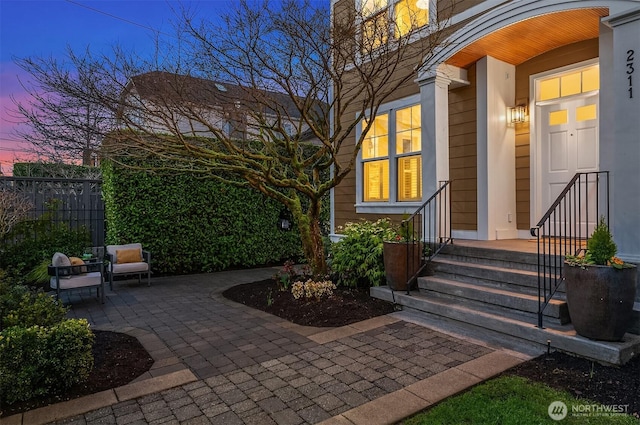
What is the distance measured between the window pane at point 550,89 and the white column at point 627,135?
161 cm

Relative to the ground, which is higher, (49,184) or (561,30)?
(561,30)

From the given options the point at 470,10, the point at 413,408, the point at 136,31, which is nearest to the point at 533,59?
the point at 470,10

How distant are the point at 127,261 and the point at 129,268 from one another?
0.24 meters

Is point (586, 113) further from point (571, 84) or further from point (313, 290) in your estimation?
point (313, 290)

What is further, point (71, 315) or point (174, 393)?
point (71, 315)

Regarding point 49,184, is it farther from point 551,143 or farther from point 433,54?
point 551,143

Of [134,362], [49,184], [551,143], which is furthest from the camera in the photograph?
[49,184]

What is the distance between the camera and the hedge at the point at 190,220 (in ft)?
25.8

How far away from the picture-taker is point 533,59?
582 centimetres

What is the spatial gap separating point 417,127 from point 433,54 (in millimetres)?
1288

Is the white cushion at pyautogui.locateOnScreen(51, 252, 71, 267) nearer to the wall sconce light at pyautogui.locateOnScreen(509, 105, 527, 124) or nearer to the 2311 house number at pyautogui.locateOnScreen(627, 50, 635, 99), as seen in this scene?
the wall sconce light at pyautogui.locateOnScreen(509, 105, 527, 124)

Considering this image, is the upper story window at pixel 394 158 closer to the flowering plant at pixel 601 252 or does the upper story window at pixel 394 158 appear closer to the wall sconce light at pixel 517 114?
the wall sconce light at pixel 517 114

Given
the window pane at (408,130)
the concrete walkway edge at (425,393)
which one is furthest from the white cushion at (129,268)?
the concrete walkway edge at (425,393)

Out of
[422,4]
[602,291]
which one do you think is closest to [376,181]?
[422,4]
